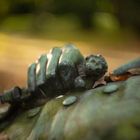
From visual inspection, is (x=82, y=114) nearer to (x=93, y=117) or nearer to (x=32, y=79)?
(x=93, y=117)

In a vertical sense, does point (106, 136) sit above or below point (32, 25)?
below

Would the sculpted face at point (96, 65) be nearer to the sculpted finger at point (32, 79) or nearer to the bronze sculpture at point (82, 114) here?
the bronze sculpture at point (82, 114)

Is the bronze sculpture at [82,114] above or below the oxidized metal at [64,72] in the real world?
below

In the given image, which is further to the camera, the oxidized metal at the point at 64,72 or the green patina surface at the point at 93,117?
the oxidized metal at the point at 64,72

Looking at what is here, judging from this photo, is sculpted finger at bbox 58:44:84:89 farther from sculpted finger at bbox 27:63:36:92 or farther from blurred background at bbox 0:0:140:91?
blurred background at bbox 0:0:140:91

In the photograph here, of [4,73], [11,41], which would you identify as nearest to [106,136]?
[4,73]

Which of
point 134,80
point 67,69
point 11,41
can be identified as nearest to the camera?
point 134,80

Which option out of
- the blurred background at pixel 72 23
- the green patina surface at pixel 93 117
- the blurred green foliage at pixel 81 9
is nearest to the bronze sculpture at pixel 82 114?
the green patina surface at pixel 93 117

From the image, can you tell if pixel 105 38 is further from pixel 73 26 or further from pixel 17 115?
pixel 17 115
